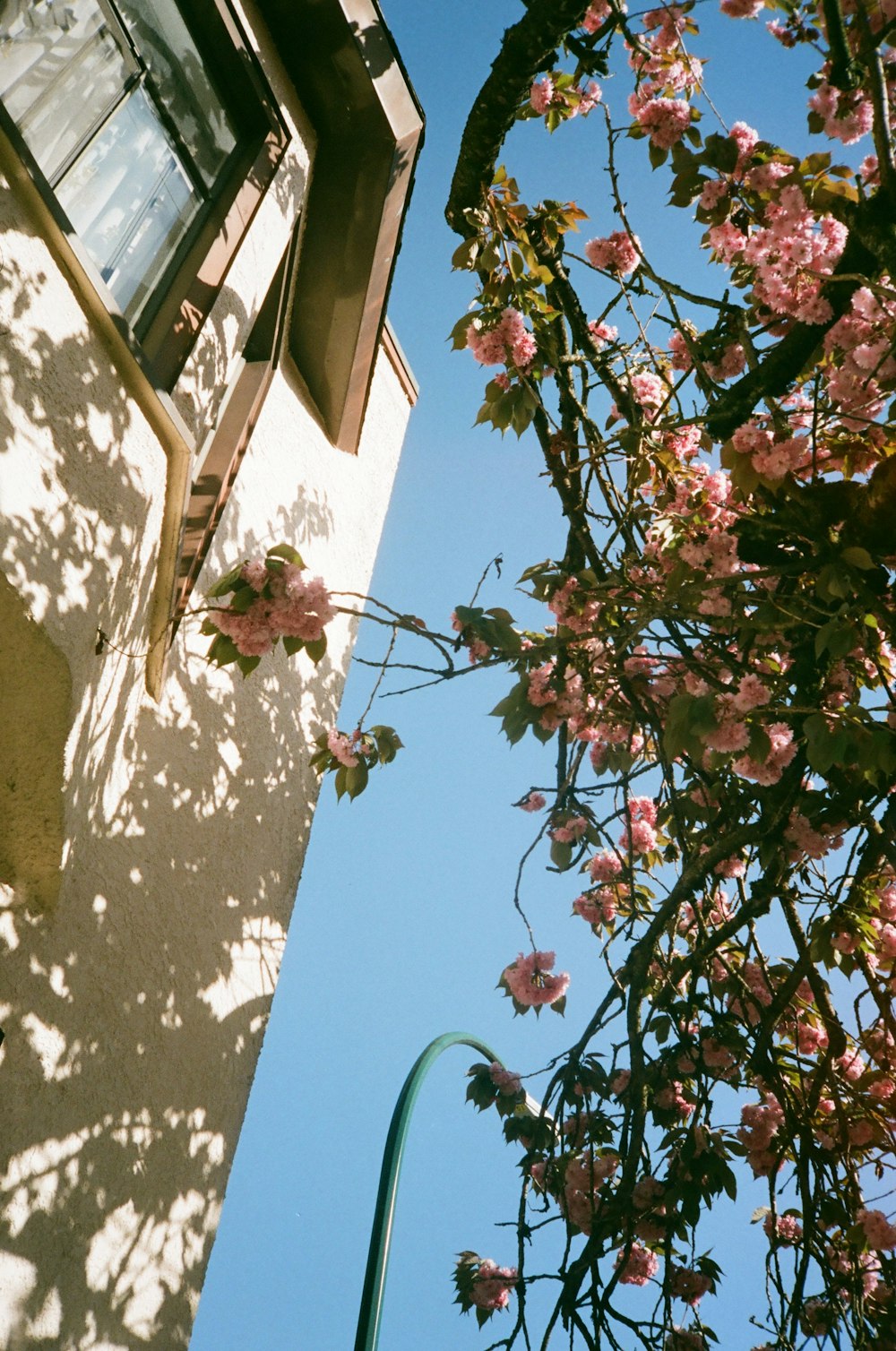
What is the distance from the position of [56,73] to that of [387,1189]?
3816 millimetres

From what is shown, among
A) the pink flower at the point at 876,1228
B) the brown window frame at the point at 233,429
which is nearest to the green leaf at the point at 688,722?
the brown window frame at the point at 233,429

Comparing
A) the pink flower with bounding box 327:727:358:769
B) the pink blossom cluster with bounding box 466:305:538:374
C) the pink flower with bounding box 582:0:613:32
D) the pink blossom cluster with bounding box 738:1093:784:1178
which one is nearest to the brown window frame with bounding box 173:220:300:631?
the pink flower with bounding box 327:727:358:769

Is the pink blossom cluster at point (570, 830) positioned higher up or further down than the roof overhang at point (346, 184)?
further down

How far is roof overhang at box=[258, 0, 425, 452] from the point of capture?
4109 millimetres

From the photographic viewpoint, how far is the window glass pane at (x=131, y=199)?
2770 millimetres

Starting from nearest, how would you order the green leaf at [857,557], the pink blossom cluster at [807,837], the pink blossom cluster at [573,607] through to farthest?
the green leaf at [857,557], the pink blossom cluster at [807,837], the pink blossom cluster at [573,607]

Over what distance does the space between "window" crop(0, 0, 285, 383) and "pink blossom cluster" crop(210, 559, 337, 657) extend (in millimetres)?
733

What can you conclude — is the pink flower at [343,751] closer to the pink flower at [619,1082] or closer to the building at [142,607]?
the building at [142,607]

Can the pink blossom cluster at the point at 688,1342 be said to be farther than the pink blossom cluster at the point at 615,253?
No

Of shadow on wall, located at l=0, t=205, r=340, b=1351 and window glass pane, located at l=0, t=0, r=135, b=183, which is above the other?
window glass pane, located at l=0, t=0, r=135, b=183

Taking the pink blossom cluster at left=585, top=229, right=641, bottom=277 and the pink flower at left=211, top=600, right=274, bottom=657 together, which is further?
the pink blossom cluster at left=585, top=229, right=641, bottom=277

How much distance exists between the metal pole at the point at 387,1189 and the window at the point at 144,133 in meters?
2.77

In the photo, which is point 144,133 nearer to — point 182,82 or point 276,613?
point 182,82

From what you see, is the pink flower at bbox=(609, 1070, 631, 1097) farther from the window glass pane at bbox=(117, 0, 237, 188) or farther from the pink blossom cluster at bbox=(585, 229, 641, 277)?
the window glass pane at bbox=(117, 0, 237, 188)
